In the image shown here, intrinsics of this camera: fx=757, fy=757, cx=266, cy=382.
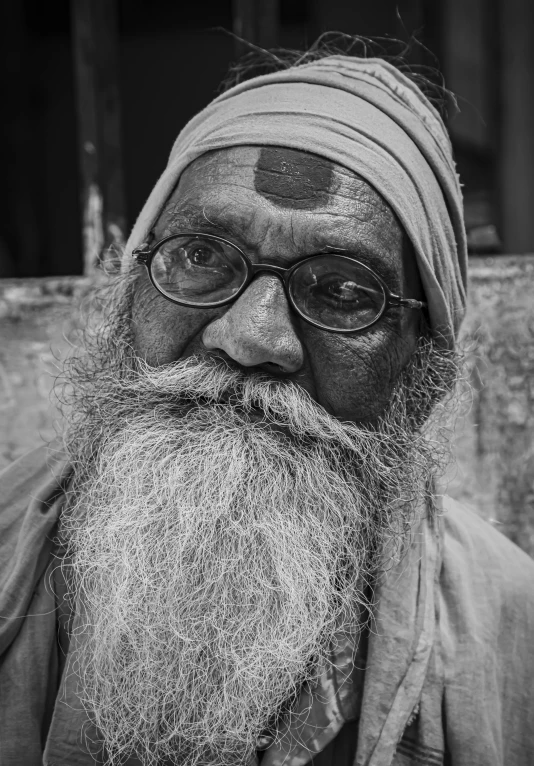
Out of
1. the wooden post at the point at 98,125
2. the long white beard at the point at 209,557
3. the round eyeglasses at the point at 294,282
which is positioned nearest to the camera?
the long white beard at the point at 209,557

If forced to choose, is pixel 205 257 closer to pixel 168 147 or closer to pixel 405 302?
pixel 405 302

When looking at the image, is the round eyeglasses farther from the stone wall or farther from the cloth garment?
the stone wall

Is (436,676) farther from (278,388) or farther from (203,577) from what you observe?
(278,388)

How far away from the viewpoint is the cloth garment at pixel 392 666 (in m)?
1.73

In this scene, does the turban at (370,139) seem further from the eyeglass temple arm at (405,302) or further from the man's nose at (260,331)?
the man's nose at (260,331)

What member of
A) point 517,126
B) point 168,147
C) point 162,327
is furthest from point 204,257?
point 168,147

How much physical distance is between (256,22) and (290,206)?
5.26ft

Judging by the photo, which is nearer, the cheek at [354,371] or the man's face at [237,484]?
the man's face at [237,484]

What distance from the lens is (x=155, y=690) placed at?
169cm

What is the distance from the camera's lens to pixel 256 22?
9.77ft

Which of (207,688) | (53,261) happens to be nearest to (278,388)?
(207,688)

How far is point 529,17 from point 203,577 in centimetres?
342

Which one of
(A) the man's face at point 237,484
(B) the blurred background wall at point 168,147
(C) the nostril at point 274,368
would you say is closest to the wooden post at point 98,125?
(B) the blurred background wall at point 168,147

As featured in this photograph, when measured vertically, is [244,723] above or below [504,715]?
above
